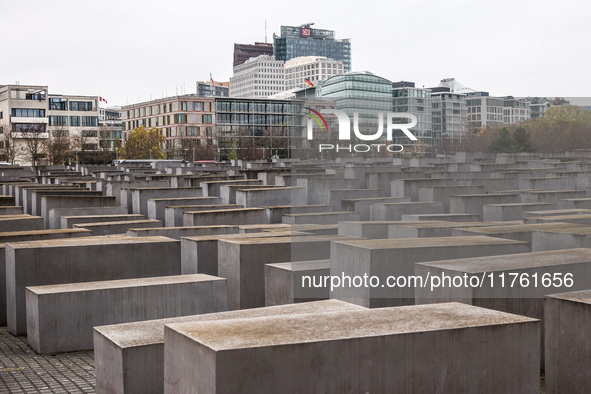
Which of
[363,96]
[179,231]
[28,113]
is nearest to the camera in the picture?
[363,96]

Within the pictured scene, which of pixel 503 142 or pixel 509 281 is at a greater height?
pixel 503 142

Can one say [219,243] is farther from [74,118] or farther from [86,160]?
[74,118]

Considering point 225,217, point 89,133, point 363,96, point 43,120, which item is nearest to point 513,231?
point 363,96

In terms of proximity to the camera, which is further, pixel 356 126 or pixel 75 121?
pixel 75 121

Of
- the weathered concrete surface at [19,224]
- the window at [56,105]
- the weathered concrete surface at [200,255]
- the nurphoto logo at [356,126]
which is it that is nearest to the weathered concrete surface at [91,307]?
the weathered concrete surface at [200,255]

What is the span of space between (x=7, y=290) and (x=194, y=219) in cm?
598

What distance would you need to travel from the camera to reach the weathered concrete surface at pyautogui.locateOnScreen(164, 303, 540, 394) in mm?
5586

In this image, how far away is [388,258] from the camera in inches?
381

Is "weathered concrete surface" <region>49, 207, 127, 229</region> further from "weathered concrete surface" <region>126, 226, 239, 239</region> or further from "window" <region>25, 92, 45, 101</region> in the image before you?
"window" <region>25, 92, 45, 101</region>

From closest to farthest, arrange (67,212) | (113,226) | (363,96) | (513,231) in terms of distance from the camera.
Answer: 1. (363,96)
2. (513,231)
3. (113,226)
4. (67,212)

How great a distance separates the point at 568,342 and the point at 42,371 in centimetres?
643

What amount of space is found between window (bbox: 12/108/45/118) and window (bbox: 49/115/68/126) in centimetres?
677

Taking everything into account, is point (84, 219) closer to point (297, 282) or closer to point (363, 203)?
point (363, 203)

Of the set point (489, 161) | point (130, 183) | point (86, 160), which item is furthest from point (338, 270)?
point (86, 160)
